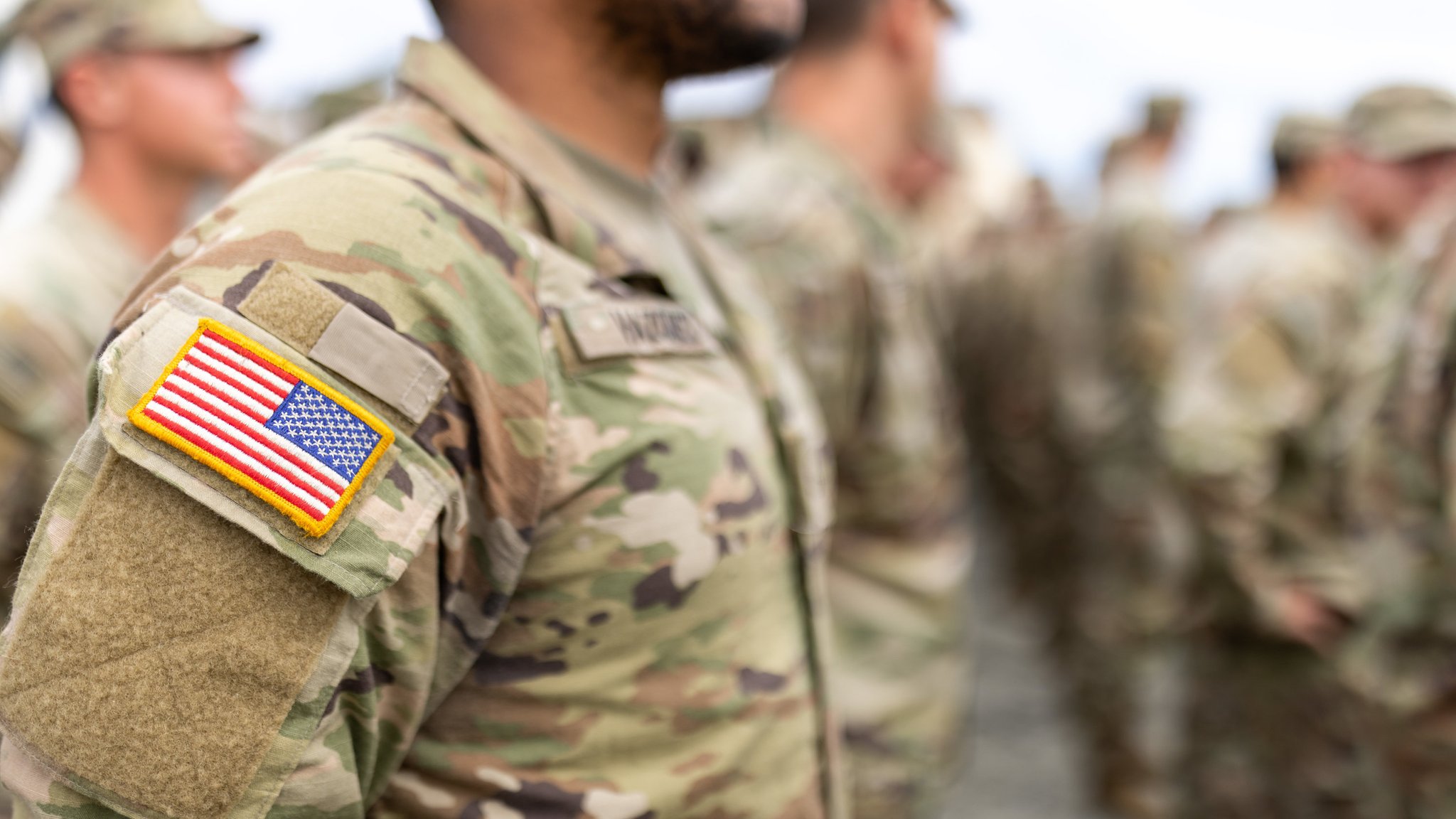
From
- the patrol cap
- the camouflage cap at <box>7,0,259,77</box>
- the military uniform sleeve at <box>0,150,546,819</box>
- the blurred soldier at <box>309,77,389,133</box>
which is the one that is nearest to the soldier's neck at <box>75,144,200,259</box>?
the camouflage cap at <box>7,0,259,77</box>

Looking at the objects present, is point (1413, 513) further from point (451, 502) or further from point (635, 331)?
point (451, 502)

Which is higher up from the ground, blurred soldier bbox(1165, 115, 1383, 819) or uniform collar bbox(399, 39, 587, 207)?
uniform collar bbox(399, 39, 587, 207)

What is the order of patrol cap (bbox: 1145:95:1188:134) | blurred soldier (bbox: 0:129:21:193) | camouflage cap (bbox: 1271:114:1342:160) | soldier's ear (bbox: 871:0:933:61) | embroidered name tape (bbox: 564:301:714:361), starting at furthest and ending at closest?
1. patrol cap (bbox: 1145:95:1188:134)
2. camouflage cap (bbox: 1271:114:1342:160)
3. blurred soldier (bbox: 0:129:21:193)
4. soldier's ear (bbox: 871:0:933:61)
5. embroidered name tape (bbox: 564:301:714:361)

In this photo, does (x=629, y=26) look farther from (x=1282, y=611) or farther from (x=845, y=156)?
(x=1282, y=611)

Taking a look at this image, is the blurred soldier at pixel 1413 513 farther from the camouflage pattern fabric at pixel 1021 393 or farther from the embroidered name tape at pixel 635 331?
the camouflage pattern fabric at pixel 1021 393

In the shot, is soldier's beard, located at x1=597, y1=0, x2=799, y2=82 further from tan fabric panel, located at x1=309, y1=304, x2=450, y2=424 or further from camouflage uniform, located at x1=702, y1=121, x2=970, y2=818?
camouflage uniform, located at x1=702, y1=121, x2=970, y2=818

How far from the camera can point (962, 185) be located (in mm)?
12180

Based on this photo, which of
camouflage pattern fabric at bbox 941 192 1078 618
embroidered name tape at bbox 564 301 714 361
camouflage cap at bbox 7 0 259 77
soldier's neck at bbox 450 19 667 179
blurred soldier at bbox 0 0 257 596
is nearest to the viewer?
embroidered name tape at bbox 564 301 714 361

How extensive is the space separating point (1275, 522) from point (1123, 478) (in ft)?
5.26

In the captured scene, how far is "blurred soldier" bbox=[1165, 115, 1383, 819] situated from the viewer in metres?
3.20

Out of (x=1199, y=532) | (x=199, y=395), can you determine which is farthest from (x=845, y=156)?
(x=199, y=395)

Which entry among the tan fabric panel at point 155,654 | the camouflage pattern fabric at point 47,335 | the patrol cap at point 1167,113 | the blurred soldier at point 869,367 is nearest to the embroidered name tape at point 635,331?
the tan fabric panel at point 155,654

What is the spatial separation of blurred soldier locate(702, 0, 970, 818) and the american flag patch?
5.37 feet

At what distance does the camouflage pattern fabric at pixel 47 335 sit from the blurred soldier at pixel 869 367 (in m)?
1.26
